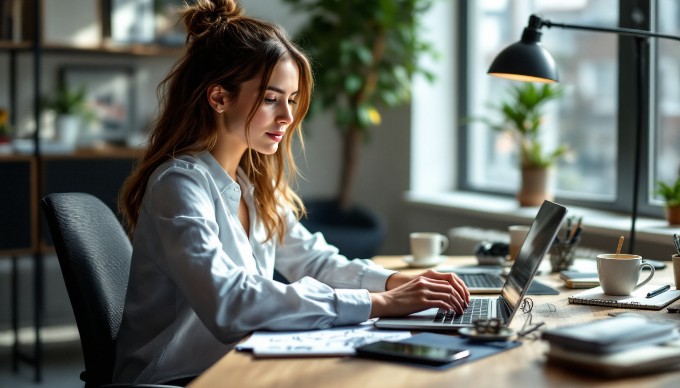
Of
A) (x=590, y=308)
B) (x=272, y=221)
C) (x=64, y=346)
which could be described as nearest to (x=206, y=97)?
(x=272, y=221)

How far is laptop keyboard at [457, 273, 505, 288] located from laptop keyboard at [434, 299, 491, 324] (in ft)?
0.70

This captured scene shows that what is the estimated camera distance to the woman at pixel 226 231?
1.50m

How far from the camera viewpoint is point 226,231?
174cm

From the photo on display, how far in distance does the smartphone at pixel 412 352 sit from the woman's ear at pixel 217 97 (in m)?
0.68

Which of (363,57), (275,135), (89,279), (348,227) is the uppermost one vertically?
(363,57)

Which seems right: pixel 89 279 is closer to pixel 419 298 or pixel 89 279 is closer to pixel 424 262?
pixel 419 298

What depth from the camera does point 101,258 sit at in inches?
68.1

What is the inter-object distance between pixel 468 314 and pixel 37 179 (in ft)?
8.27

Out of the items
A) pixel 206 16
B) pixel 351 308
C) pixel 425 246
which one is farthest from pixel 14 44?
pixel 351 308

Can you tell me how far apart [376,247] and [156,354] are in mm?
2377

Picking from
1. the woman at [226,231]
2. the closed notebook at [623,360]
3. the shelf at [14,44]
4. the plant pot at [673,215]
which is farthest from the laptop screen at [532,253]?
the shelf at [14,44]

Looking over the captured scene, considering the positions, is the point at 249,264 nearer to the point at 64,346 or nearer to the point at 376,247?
the point at 376,247

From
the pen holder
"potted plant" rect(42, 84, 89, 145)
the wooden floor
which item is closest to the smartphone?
the pen holder

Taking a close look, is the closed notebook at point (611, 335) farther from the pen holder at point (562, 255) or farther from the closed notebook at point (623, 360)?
the pen holder at point (562, 255)
